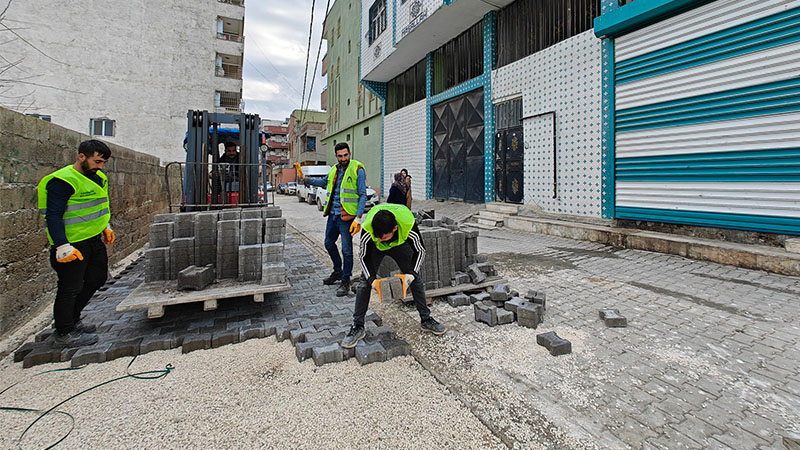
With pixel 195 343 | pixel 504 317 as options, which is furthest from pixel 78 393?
pixel 504 317

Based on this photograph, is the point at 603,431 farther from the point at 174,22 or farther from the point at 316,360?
the point at 174,22

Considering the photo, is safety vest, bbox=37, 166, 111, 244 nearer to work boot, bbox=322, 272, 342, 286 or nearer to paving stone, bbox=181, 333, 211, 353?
paving stone, bbox=181, 333, 211, 353

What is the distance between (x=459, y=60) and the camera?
14.3m

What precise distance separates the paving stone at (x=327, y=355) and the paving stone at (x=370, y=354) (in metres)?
0.16

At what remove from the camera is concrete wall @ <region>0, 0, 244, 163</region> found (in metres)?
21.2

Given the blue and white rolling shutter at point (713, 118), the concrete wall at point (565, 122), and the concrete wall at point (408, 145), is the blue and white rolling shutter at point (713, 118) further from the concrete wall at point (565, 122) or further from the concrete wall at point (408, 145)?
the concrete wall at point (408, 145)

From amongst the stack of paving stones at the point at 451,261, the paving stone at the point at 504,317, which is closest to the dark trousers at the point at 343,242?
the stack of paving stones at the point at 451,261

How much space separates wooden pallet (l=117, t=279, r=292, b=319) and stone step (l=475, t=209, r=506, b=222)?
8.46 meters

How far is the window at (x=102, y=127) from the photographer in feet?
71.6

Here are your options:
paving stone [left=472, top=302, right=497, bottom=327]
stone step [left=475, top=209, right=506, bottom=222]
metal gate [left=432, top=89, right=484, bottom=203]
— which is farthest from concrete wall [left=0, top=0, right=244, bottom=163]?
paving stone [left=472, top=302, right=497, bottom=327]

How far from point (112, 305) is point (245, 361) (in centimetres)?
264

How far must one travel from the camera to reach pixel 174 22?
77.0ft

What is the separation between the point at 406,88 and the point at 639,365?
1783cm

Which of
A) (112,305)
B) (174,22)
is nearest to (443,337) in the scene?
(112,305)
